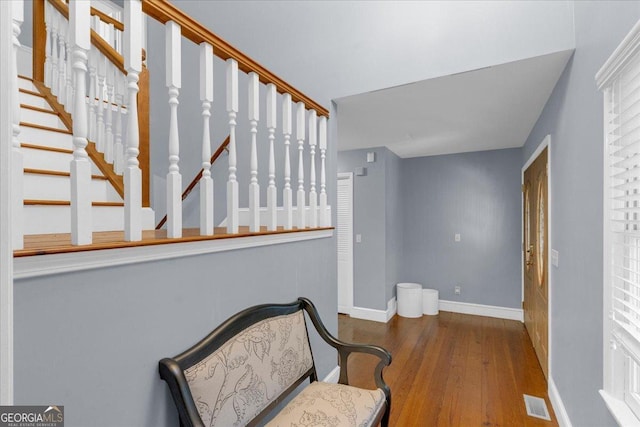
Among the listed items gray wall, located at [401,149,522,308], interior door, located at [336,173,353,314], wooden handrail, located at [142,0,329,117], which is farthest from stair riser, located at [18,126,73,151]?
gray wall, located at [401,149,522,308]

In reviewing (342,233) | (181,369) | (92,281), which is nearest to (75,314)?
(92,281)

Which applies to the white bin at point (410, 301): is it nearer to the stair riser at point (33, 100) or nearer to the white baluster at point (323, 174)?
the white baluster at point (323, 174)

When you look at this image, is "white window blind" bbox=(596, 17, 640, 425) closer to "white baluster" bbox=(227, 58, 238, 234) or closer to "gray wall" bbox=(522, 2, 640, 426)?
"gray wall" bbox=(522, 2, 640, 426)

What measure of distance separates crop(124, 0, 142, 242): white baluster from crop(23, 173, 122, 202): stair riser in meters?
1.13

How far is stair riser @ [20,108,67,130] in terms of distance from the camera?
2.25m

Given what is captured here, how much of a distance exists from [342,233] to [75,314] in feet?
12.6

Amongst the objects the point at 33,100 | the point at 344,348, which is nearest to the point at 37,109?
the point at 33,100

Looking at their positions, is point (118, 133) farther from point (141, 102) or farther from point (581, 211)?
point (581, 211)

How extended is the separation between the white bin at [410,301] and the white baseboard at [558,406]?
75.7 inches

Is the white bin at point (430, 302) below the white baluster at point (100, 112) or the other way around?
below

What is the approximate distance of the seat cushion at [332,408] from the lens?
143 centimetres

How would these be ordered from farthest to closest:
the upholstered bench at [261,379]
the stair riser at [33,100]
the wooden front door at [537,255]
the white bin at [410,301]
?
the white bin at [410,301] < the wooden front door at [537,255] < the stair riser at [33,100] < the upholstered bench at [261,379]

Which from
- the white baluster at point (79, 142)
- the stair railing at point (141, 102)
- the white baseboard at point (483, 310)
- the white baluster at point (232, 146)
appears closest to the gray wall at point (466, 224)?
the white baseboard at point (483, 310)

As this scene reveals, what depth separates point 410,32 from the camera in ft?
7.69
